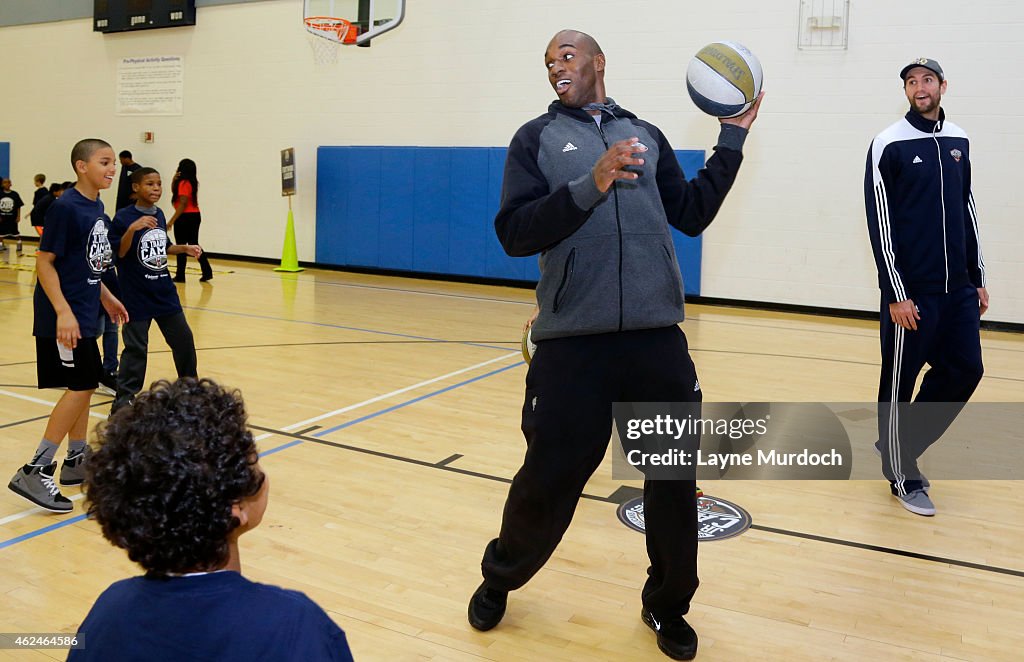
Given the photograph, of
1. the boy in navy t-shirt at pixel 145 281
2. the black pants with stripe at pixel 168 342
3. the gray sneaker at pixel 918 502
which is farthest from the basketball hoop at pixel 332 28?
the gray sneaker at pixel 918 502

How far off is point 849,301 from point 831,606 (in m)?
7.42

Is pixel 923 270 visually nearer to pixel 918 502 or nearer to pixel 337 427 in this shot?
pixel 918 502

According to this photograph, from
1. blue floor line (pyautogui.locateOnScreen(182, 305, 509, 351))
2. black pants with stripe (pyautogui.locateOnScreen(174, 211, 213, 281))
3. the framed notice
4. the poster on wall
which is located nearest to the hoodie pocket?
blue floor line (pyautogui.locateOnScreen(182, 305, 509, 351))

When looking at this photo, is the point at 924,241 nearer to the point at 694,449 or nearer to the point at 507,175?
the point at 694,449

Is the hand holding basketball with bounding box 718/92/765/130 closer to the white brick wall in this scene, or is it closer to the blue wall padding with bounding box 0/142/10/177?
the white brick wall

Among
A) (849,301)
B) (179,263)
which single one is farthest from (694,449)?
(179,263)

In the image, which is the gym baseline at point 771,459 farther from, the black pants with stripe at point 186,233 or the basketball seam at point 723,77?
the black pants with stripe at point 186,233

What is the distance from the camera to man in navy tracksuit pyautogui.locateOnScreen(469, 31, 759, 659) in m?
2.38

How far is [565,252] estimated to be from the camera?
8.00ft

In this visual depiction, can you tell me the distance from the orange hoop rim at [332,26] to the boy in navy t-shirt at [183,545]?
11.0 metres

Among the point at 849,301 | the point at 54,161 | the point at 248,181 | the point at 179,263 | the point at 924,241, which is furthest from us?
the point at 54,161

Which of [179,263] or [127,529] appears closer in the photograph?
[127,529]

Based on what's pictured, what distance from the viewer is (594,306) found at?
7.77 ft

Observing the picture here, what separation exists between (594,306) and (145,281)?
126 inches
